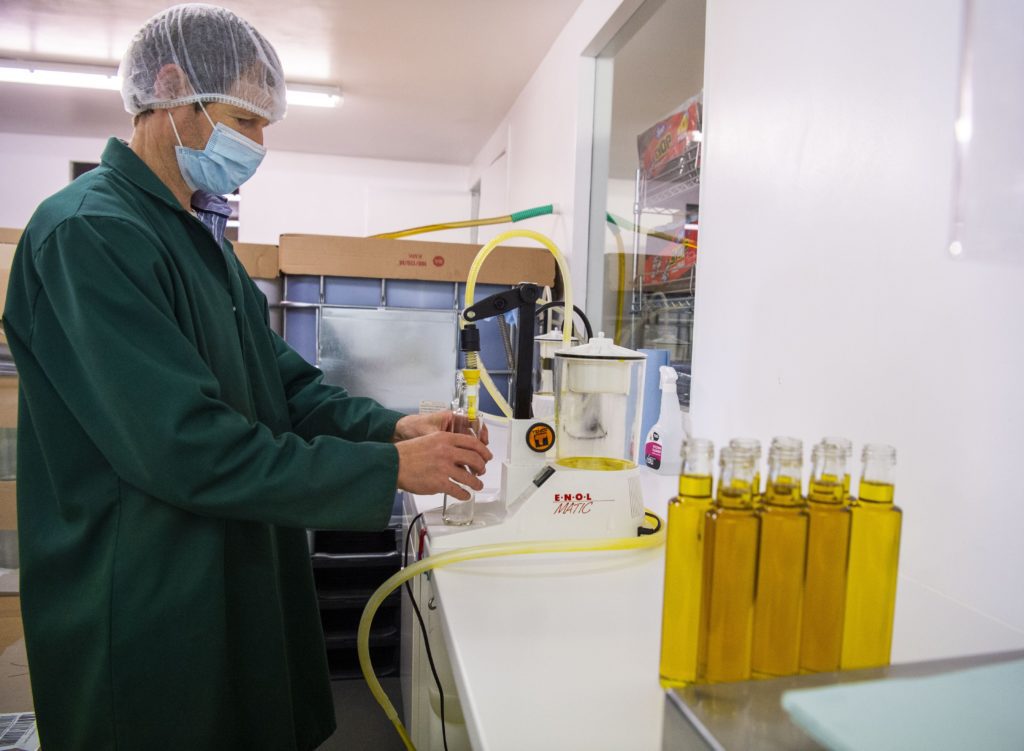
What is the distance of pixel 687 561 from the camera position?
652mm

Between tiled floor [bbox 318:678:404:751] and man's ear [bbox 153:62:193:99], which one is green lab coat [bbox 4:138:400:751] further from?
tiled floor [bbox 318:678:404:751]

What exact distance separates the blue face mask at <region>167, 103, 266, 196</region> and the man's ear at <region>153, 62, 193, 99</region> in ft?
0.11

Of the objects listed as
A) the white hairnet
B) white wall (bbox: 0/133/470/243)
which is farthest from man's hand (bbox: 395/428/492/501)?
white wall (bbox: 0/133/470/243)

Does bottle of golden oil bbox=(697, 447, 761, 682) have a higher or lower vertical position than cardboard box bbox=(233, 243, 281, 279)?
lower

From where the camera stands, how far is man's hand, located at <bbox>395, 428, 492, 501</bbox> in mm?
1035

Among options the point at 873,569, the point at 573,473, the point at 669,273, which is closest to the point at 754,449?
the point at 873,569

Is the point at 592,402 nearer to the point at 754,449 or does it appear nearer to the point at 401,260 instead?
the point at 754,449

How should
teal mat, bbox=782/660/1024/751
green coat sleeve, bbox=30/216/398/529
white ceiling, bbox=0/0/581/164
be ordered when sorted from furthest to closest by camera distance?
1. white ceiling, bbox=0/0/581/164
2. green coat sleeve, bbox=30/216/398/529
3. teal mat, bbox=782/660/1024/751

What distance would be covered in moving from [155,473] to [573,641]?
56 cm

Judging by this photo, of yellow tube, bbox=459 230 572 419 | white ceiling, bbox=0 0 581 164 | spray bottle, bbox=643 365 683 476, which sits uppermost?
white ceiling, bbox=0 0 581 164

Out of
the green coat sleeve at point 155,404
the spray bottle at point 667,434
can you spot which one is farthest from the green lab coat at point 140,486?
the spray bottle at point 667,434

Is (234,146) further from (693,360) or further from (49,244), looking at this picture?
(693,360)

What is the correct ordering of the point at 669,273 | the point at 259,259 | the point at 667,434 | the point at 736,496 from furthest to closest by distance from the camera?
1. the point at 259,259
2. the point at 669,273
3. the point at 667,434
4. the point at 736,496

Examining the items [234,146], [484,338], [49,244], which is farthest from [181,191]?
Answer: [484,338]
